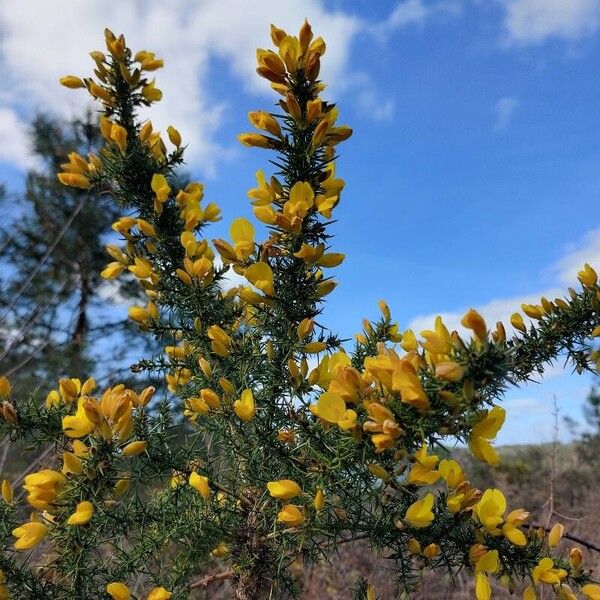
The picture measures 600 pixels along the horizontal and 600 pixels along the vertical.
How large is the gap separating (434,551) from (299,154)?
30.1 inches

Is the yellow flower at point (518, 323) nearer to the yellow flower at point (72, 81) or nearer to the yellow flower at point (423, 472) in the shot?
the yellow flower at point (423, 472)

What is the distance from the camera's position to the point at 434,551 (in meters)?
0.98

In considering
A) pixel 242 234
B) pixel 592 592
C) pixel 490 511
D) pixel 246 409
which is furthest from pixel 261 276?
pixel 592 592

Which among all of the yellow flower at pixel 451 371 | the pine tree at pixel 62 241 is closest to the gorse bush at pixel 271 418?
the yellow flower at pixel 451 371

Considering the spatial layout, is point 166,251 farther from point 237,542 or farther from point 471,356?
point 471,356

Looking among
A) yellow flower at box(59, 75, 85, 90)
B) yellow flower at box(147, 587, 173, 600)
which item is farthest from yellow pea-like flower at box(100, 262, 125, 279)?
yellow flower at box(147, 587, 173, 600)

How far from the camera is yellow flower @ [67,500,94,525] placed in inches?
34.0

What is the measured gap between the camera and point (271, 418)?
111cm

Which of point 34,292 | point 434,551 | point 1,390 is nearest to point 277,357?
point 434,551

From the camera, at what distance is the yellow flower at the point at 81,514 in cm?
86

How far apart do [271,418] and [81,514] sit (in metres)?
0.38

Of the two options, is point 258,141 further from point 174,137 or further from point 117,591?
point 117,591

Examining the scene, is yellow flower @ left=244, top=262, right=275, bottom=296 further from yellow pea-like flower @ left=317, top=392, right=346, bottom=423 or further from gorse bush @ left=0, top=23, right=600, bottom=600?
yellow pea-like flower @ left=317, top=392, right=346, bottom=423

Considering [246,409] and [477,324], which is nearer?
[477,324]
